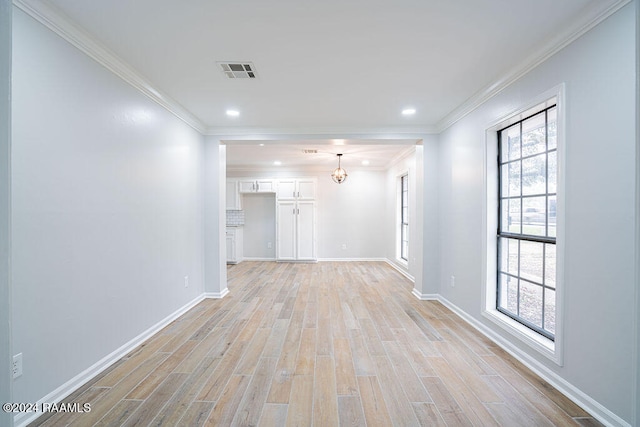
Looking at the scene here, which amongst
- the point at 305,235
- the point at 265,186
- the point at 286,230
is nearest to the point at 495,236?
the point at 305,235

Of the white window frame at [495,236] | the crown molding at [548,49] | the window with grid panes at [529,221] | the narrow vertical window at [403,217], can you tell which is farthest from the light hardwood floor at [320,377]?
the narrow vertical window at [403,217]

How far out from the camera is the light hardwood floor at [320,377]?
1.75 m

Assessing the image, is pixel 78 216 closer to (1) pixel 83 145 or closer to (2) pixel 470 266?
(1) pixel 83 145

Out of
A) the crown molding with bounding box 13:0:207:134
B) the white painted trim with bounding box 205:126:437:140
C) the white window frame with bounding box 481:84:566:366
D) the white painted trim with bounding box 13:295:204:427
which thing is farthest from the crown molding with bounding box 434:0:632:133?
the white painted trim with bounding box 13:295:204:427

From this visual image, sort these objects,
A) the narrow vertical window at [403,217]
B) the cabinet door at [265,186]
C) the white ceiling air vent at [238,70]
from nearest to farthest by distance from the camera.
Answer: the white ceiling air vent at [238,70] < the narrow vertical window at [403,217] < the cabinet door at [265,186]

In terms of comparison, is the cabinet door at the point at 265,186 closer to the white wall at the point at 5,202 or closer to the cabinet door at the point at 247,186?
the cabinet door at the point at 247,186

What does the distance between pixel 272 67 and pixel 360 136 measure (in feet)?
6.64

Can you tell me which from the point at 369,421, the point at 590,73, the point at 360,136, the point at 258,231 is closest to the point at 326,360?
the point at 369,421

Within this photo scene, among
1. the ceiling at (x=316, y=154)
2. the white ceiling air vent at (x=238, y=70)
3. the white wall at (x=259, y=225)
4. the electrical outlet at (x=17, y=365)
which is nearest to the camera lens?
the electrical outlet at (x=17, y=365)

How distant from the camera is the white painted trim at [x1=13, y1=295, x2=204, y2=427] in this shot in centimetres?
168

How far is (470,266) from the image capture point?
329 centimetres

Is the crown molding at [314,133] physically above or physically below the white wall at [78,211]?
above

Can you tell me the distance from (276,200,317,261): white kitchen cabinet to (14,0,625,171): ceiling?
4007 millimetres

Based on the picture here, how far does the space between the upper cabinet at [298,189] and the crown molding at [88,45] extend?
412cm
